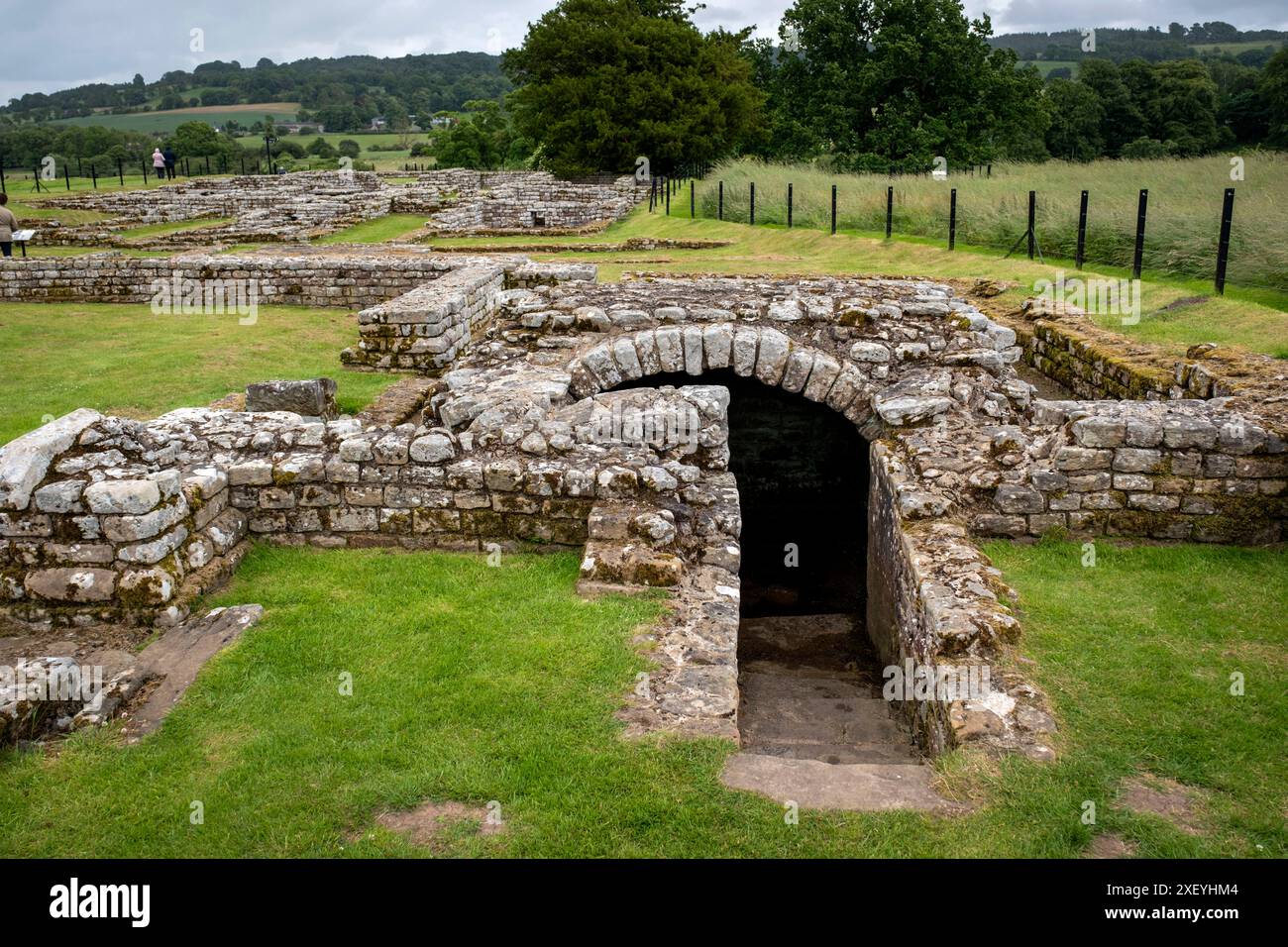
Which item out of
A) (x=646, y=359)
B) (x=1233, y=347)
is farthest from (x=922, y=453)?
(x=1233, y=347)

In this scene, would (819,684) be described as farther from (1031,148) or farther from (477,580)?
(1031,148)

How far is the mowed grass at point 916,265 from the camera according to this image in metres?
10.6

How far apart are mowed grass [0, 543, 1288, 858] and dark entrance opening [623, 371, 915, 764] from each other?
1.14 meters

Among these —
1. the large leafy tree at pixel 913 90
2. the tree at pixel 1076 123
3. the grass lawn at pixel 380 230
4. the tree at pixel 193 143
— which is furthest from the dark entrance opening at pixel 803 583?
the tree at pixel 193 143

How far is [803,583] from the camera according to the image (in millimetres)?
10250

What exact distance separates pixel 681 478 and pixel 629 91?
38304 mm

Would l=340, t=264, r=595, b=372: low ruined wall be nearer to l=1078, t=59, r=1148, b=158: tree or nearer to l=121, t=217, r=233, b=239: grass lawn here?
l=121, t=217, r=233, b=239: grass lawn

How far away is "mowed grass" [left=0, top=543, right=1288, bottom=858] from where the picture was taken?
3.69 metres

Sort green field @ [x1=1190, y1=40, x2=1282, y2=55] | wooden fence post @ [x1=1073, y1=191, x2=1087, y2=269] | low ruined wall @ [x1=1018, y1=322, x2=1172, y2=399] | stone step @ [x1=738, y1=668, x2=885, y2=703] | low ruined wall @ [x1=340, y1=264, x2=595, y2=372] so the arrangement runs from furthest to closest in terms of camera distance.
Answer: green field @ [x1=1190, y1=40, x2=1282, y2=55] < wooden fence post @ [x1=1073, y1=191, x2=1087, y2=269] < low ruined wall @ [x1=340, y1=264, x2=595, y2=372] < low ruined wall @ [x1=1018, y1=322, x2=1172, y2=399] < stone step @ [x1=738, y1=668, x2=885, y2=703]

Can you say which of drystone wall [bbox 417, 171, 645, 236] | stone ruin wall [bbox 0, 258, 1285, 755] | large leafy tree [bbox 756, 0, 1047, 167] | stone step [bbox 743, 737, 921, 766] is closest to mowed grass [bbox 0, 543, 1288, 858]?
stone ruin wall [bbox 0, 258, 1285, 755]

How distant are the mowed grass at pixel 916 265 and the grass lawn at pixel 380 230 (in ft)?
9.49

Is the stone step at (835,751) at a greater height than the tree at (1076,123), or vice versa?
the tree at (1076,123)
